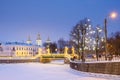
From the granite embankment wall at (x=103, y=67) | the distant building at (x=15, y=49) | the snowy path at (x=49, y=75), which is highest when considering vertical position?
the distant building at (x=15, y=49)

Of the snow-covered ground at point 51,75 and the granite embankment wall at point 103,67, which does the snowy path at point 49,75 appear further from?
the granite embankment wall at point 103,67

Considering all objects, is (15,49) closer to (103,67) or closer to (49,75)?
(49,75)

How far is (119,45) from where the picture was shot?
6556cm

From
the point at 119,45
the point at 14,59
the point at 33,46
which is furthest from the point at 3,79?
the point at 33,46

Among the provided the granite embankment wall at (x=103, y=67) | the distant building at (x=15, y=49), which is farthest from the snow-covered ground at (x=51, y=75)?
the distant building at (x=15, y=49)

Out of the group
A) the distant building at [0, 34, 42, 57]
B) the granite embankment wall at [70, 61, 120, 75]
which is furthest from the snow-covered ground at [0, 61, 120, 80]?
the distant building at [0, 34, 42, 57]

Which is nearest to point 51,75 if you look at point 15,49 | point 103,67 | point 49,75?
point 49,75

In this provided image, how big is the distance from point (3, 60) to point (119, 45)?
134 ft

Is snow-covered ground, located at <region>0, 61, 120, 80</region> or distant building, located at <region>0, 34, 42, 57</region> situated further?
distant building, located at <region>0, 34, 42, 57</region>

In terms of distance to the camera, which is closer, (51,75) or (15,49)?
(51,75)

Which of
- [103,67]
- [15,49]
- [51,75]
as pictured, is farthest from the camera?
[15,49]

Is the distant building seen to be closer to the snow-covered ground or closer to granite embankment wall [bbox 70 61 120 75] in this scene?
the snow-covered ground

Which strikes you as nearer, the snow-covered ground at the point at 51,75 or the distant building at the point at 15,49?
the snow-covered ground at the point at 51,75

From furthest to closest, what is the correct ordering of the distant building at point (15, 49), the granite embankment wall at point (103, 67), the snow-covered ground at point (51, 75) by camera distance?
the distant building at point (15, 49), the snow-covered ground at point (51, 75), the granite embankment wall at point (103, 67)
